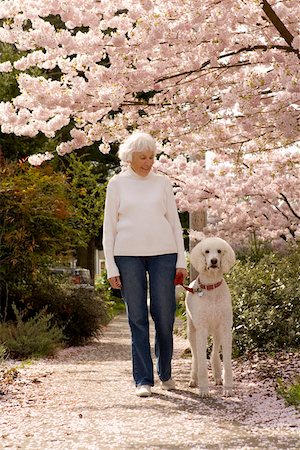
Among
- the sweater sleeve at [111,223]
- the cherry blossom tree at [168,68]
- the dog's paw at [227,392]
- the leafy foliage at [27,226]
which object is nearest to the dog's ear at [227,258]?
the sweater sleeve at [111,223]

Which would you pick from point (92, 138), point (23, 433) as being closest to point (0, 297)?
point (92, 138)

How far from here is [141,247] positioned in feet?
20.6

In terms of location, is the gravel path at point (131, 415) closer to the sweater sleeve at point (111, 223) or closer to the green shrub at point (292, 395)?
the green shrub at point (292, 395)

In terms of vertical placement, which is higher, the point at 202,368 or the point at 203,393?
the point at 202,368

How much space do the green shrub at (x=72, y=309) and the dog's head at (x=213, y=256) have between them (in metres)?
5.12

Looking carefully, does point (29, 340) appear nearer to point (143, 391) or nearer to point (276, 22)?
point (143, 391)

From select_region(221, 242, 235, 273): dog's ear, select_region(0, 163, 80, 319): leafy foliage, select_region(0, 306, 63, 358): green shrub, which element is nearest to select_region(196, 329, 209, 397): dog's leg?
select_region(221, 242, 235, 273): dog's ear

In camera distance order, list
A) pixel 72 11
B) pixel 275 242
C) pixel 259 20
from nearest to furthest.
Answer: pixel 259 20 → pixel 72 11 → pixel 275 242

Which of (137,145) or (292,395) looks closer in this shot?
(292,395)

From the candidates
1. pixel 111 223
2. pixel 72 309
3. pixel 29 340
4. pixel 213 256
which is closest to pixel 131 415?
pixel 213 256

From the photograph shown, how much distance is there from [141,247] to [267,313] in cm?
271

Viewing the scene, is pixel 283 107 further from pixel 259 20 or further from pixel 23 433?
pixel 23 433

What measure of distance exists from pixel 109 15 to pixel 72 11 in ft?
1.15

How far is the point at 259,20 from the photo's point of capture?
7.19m
